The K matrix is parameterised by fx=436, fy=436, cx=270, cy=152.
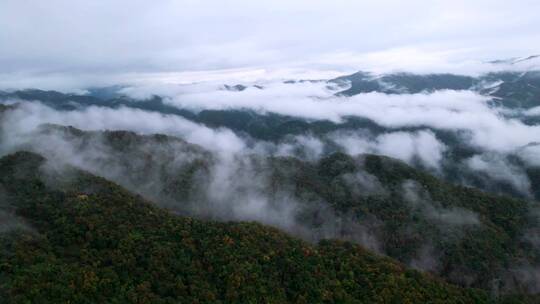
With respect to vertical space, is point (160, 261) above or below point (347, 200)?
above

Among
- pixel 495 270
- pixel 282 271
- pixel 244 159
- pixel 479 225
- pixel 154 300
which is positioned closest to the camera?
pixel 154 300

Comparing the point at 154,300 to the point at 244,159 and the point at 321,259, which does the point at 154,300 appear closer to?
the point at 321,259

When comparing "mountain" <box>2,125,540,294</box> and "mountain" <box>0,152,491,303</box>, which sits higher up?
"mountain" <box>0,152,491,303</box>

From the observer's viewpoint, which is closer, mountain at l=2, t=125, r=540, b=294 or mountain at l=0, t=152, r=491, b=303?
mountain at l=0, t=152, r=491, b=303

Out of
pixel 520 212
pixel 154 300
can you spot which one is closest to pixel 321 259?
pixel 154 300

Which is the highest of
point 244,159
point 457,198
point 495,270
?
point 244,159

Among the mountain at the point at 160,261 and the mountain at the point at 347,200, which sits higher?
the mountain at the point at 160,261

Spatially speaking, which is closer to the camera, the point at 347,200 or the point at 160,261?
the point at 160,261

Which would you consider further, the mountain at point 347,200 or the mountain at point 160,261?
the mountain at point 347,200
